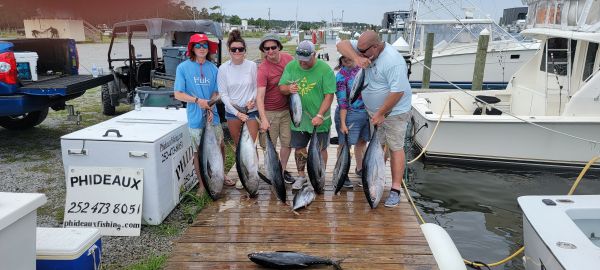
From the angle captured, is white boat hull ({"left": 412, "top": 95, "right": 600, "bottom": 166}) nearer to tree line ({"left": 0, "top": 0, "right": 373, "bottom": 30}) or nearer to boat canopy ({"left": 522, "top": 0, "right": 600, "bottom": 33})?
boat canopy ({"left": 522, "top": 0, "right": 600, "bottom": 33})

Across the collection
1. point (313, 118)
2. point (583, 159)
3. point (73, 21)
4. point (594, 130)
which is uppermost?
point (73, 21)

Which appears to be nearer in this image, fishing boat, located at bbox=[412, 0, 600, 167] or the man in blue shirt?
the man in blue shirt

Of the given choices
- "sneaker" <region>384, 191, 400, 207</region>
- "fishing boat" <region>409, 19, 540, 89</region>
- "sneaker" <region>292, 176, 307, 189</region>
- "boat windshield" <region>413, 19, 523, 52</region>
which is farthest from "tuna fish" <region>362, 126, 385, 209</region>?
"boat windshield" <region>413, 19, 523, 52</region>

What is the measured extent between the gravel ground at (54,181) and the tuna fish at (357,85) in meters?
1.57

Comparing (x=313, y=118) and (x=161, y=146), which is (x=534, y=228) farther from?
(x=161, y=146)

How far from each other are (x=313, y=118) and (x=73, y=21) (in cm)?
380

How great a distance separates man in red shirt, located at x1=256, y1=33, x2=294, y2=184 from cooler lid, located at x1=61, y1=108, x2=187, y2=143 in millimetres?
881

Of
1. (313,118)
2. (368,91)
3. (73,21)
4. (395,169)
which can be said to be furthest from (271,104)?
(73,21)

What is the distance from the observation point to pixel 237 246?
3516 millimetres

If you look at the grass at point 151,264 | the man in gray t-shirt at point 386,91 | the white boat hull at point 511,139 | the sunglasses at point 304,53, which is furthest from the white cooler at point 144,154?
the white boat hull at point 511,139

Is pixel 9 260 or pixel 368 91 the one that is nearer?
pixel 9 260

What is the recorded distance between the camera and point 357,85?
13.9 feet

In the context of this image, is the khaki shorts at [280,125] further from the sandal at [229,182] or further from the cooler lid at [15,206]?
the cooler lid at [15,206]

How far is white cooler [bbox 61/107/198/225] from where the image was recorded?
386 cm
